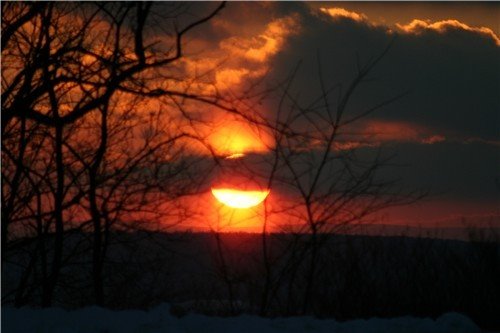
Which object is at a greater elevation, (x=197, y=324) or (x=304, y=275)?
(x=304, y=275)

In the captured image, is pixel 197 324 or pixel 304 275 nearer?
pixel 197 324

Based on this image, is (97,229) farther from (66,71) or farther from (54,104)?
(66,71)

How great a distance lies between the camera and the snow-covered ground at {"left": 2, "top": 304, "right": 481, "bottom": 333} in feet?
23.3

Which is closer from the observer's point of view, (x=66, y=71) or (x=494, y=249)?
(x=66, y=71)

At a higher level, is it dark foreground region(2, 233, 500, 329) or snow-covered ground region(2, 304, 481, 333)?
dark foreground region(2, 233, 500, 329)

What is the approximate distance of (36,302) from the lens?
13.2 m

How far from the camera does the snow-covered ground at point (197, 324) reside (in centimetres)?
710

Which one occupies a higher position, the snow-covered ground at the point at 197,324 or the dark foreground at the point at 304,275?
the dark foreground at the point at 304,275

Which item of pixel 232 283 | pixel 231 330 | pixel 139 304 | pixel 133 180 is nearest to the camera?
pixel 231 330

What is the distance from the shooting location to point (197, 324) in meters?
7.26

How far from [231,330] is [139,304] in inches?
289

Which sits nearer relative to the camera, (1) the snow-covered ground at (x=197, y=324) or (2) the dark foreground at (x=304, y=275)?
(1) the snow-covered ground at (x=197, y=324)

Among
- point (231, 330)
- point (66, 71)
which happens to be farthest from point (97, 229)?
point (231, 330)

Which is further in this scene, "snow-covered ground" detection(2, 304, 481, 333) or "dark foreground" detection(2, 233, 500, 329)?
"dark foreground" detection(2, 233, 500, 329)
